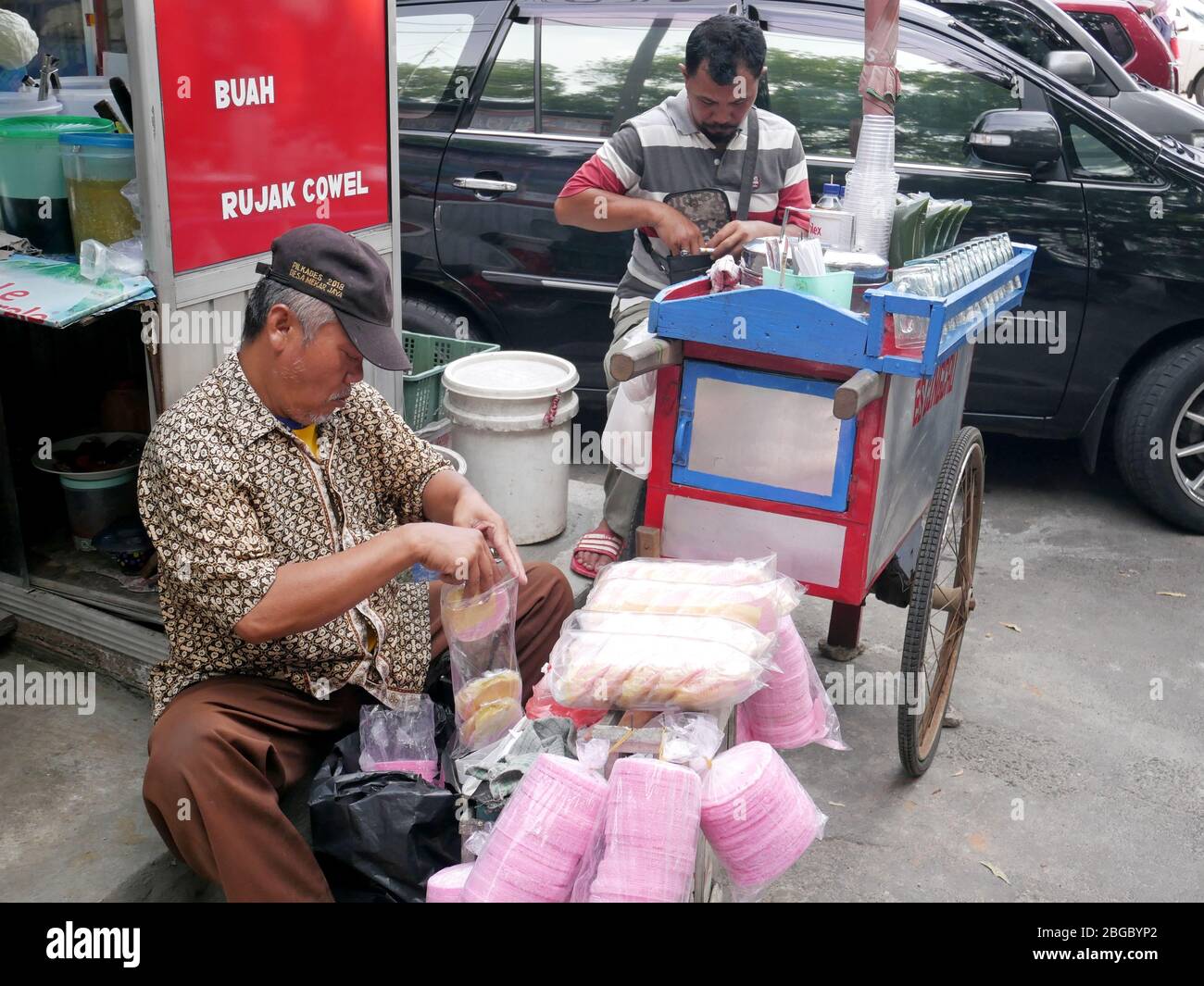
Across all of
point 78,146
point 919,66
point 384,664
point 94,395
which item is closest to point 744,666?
point 384,664

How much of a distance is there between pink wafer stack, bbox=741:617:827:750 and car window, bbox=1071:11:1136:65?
8789 millimetres

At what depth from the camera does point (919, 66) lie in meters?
4.85

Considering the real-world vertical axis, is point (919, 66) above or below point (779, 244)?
above

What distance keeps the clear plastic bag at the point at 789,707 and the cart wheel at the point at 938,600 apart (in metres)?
0.33

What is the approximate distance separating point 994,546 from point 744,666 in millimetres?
2845

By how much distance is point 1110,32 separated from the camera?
9695 mm

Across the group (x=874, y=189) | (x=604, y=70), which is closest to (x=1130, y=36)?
(x=604, y=70)

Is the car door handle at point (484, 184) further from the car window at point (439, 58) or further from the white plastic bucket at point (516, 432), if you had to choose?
the white plastic bucket at point (516, 432)

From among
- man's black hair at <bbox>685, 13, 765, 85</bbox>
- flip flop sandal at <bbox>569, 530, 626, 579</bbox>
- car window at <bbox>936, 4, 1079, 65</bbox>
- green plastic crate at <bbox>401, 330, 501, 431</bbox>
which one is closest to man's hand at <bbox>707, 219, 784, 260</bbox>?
man's black hair at <bbox>685, 13, 765, 85</bbox>

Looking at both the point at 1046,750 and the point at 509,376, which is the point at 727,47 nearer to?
the point at 509,376

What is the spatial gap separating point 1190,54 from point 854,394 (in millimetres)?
11403

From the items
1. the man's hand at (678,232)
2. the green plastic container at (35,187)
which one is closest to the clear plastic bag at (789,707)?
the man's hand at (678,232)
